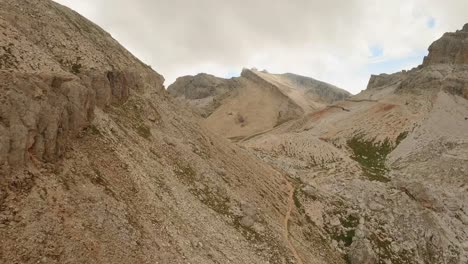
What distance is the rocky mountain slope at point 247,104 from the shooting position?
450ft

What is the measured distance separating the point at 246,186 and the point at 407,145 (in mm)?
50713

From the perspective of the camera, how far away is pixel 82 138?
28.2 metres

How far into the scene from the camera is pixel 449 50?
4665 inches

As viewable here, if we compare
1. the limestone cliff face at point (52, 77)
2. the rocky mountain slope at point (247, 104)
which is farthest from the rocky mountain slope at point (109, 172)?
the rocky mountain slope at point (247, 104)

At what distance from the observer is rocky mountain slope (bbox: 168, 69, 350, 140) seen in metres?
137

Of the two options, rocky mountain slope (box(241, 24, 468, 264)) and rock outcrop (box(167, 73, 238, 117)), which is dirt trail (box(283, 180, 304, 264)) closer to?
rocky mountain slope (box(241, 24, 468, 264))

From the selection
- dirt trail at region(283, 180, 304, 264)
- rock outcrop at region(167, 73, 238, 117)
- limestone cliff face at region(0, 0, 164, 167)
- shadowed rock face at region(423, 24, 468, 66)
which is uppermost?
shadowed rock face at region(423, 24, 468, 66)

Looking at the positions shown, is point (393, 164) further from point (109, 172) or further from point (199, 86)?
point (199, 86)

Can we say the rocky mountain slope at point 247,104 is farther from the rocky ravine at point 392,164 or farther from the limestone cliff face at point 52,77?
the limestone cliff face at point 52,77

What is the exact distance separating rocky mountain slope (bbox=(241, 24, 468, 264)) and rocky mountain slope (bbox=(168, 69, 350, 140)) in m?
23.3

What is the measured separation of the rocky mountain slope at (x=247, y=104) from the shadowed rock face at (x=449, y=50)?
1444 inches

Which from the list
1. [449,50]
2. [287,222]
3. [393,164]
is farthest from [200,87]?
[287,222]

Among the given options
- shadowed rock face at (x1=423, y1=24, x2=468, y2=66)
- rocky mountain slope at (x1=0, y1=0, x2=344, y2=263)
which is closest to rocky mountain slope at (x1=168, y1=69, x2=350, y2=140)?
shadowed rock face at (x1=423, y1=24, x2=468, y2=66)

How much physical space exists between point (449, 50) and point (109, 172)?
380 ft
